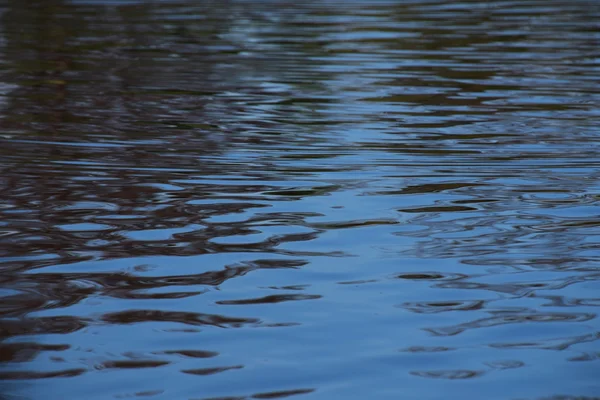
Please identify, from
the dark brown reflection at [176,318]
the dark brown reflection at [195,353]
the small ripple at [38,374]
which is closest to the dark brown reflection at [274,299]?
the dark brown reflection at [176,318]

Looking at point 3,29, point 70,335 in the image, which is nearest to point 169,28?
point 3,29

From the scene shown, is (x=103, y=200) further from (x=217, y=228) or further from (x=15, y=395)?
(x=15, y=395)

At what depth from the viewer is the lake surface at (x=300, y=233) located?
109 inches

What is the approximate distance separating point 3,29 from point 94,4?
3673mm

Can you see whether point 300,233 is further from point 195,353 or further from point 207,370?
point 207,370

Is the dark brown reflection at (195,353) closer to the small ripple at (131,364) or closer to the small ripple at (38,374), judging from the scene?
the small ripple at (131,364)

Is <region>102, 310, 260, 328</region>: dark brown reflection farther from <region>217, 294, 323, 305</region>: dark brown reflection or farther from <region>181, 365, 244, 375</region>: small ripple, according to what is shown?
<region>181, 365, 244, 375</region>: small ripple

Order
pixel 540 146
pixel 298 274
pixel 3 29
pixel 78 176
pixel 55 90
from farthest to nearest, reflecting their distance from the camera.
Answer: pixel 3 29
pixel 55 90
pixel 540 146
pixel 78 176
pixel 298 274

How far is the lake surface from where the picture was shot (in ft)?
9.07

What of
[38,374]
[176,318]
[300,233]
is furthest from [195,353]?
[300,233]

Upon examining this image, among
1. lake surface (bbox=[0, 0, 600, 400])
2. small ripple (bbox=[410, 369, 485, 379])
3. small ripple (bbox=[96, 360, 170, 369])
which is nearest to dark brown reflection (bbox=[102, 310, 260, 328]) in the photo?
lake surface (bbox=[0, 0, 600, 400])

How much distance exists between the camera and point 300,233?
4.04 meters

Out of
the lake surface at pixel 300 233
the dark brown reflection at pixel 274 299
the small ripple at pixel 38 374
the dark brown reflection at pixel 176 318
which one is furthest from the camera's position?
the dark brown reflection at pixel 274 299

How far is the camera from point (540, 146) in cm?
569
